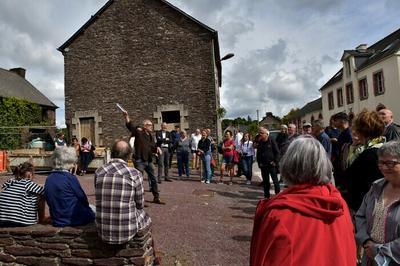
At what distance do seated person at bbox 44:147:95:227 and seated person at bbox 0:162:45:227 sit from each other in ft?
0.86

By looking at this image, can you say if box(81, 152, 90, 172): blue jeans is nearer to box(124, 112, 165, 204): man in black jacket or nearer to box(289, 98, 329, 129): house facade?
box(124, 112, 165, 204): man in black jacket

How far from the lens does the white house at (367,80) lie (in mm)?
28891

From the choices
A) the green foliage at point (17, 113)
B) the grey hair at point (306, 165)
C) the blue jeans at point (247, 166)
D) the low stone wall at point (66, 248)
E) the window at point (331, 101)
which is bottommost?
the low stone wall at point (66, 248)

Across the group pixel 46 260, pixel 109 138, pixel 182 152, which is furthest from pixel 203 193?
pixel 109 138

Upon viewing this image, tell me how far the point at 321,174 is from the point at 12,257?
Answer: 4189 millimetres

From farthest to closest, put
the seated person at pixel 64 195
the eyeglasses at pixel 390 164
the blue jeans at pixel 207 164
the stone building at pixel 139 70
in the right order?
1. the stone building at pixel 139 70
2. the blue jeans at pixel 207 164
3. the seated person at pixel 64 195
4. the eyeglasses at pixel 390 164

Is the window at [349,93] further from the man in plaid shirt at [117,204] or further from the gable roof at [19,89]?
the man in plaid shirt at [117,204]

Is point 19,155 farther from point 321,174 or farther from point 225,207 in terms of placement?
point 321,174

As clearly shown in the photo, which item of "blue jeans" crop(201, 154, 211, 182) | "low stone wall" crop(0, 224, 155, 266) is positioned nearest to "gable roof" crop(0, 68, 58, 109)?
"blue jeans" crop(201, 154, 211, 182)

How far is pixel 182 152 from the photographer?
13.2 m

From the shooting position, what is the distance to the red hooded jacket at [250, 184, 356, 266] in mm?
1867

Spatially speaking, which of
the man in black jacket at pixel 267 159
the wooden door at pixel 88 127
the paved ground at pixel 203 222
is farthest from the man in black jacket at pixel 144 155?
the wooden door at pixel 88 127

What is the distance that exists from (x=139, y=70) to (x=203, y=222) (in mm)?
13131

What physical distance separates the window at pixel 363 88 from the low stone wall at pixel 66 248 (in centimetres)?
3323
